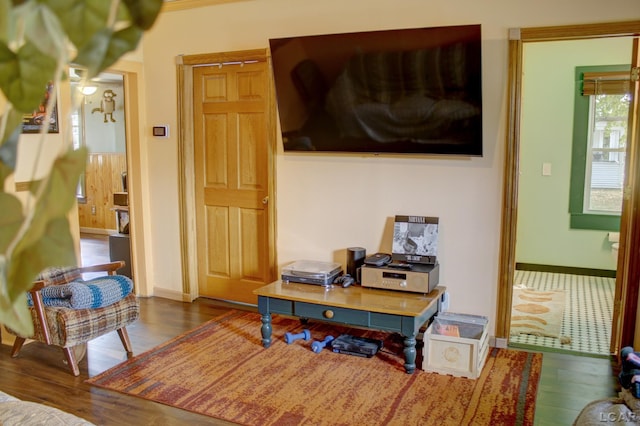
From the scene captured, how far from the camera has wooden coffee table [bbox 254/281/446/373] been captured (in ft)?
11.2

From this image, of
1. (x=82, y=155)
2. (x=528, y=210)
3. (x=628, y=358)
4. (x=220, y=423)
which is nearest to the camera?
(x=82, y=155)

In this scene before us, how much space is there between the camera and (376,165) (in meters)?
4.11

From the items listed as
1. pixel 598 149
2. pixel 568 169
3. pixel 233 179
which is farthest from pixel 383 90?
pixel 598 149

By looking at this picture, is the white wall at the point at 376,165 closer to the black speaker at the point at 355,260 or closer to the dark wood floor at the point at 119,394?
the black speaker at the point at 355,260

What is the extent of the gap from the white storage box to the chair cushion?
1.96 metres

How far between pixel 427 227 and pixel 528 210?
8.42 ft

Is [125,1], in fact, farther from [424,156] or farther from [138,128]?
[138,128]

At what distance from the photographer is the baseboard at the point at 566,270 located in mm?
5891

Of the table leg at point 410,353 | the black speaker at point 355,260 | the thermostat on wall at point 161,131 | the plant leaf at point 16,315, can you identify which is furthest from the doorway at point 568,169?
the plant leaf at point 16,315

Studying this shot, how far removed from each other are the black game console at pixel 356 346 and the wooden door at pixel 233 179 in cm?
97

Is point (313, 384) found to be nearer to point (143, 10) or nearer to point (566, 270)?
point (143, 10)

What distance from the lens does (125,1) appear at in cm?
33

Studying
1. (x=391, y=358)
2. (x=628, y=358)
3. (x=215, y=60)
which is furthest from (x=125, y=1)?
(x=215, y=60)

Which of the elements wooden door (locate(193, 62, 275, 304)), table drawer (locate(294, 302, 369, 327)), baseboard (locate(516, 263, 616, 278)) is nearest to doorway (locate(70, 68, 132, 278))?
wooden door (locate(193, 62, 275, 304))
